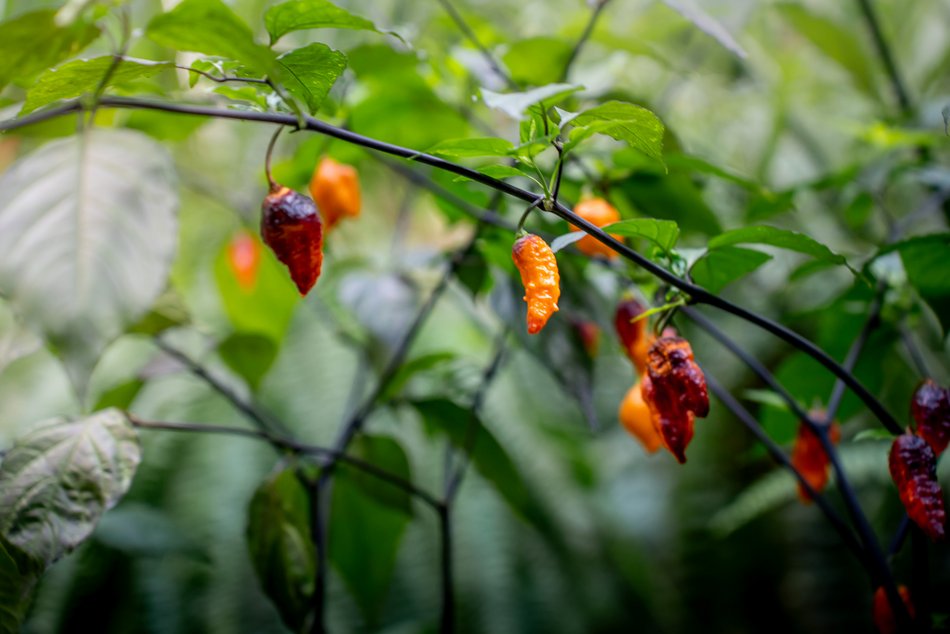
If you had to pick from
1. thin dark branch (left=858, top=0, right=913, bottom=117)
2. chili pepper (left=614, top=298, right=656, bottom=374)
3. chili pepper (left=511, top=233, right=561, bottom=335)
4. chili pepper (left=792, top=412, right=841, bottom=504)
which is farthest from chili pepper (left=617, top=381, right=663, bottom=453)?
thin dark branch (left=858, top=0, right=913, bottom=117)

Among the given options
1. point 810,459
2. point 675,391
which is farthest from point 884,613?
point 675,391

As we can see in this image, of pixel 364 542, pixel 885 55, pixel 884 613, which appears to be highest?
pixel 885 55

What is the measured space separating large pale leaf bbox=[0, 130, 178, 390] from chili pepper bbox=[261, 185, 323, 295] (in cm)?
6

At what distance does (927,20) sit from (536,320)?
5.52 ft

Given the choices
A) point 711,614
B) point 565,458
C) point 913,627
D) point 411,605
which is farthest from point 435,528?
point 913,627

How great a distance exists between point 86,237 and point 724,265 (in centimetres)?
37

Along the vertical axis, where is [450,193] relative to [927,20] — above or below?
below

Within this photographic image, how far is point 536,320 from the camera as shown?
1.28 ft

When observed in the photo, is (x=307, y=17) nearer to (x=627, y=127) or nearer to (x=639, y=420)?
(x=627, y=127)

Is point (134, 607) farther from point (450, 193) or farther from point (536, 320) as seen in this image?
point (536, 320)

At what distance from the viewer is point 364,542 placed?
756 millimetres

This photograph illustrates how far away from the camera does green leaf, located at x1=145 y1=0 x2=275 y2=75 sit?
0.34 metres

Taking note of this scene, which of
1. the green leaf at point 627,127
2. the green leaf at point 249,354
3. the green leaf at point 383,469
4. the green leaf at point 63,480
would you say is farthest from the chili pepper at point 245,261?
the green leaf at point 627,127

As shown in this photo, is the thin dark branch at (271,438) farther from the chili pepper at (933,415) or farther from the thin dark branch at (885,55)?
the thin dark branch at (885,55)
